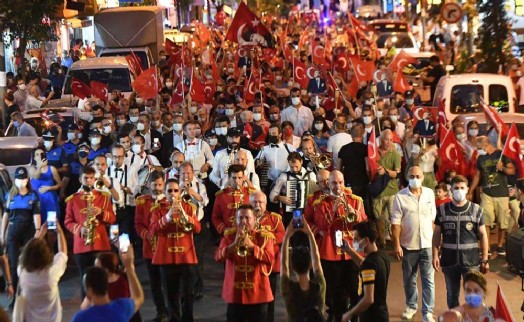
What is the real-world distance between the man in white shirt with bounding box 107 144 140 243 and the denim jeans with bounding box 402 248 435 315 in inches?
147

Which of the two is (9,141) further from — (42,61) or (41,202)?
(42,61)

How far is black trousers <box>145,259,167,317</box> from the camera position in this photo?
40.4ft

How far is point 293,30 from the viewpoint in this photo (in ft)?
178

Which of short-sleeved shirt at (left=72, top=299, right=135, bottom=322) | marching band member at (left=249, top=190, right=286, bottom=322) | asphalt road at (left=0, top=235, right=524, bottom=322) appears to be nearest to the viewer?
short-sleeved shirt at (left=72, top=299, right=135, bottom=322)

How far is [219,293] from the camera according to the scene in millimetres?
14117

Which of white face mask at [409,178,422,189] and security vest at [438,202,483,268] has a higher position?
white face mask at [409,178,422,189]

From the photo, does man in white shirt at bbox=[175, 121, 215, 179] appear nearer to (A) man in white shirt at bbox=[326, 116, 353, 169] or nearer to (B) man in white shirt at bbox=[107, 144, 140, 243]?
(B) man in white shirt at bbox=[107, 144, 140, 243]

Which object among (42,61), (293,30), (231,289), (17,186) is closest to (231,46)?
(42,61)

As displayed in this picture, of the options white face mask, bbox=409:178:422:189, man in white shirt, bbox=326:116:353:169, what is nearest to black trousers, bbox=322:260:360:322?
white face mask, bbox=409:178:422:189

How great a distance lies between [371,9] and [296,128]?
42.8m

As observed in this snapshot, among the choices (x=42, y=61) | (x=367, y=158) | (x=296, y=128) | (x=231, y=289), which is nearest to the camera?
(x=231, y=289)

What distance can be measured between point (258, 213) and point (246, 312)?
0.90 m

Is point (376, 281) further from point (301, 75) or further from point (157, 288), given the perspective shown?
point (301, 75)

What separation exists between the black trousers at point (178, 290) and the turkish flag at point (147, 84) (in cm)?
1006
